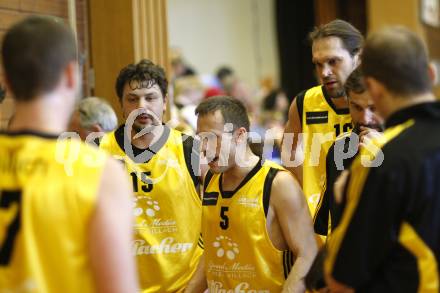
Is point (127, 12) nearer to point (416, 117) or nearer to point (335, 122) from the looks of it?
point (335, 122)

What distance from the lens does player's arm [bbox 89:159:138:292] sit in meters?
2.48

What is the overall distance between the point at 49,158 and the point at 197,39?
10579 mm

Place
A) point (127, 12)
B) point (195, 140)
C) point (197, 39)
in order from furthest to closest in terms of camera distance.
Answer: point (197, 39) < point (127, 12) < point (195, 140)

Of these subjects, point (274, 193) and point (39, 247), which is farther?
point (274, 193)

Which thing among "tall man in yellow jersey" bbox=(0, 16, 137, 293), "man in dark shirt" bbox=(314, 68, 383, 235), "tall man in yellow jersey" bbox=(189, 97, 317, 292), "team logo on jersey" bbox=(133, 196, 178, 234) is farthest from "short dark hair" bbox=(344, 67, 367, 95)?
"tall man in yellow jersey" bbox=(0, 16, 137, 293)

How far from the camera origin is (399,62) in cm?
277

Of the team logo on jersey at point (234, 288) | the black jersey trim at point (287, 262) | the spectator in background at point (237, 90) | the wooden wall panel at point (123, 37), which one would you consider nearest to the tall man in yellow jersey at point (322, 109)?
the black jersey trim at point (287, 262)

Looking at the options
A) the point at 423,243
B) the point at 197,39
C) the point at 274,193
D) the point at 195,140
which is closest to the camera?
the point at 423,243

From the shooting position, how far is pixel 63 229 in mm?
2502

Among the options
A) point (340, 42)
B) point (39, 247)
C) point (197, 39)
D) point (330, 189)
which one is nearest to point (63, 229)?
point (39, 247)

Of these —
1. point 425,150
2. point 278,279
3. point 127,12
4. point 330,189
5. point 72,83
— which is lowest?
point 278,279

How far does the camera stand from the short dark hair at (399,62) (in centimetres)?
278

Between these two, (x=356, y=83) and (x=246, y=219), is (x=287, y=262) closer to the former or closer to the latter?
(x=246, y=219)

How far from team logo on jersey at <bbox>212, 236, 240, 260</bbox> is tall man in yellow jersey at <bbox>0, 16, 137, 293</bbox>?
1.63 metres
